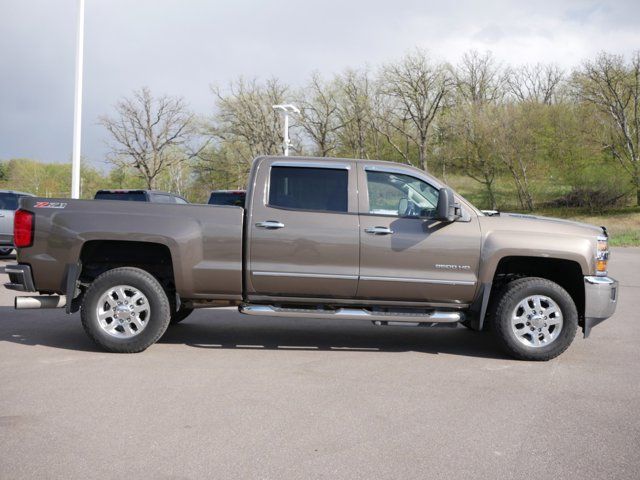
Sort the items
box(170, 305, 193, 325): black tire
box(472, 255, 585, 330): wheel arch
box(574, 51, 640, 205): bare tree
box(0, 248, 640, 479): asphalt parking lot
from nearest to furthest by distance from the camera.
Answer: box(0, 248, 640, 479): asphalt parking lot → box(472, 255, 585, 330): wheel arch → box(170, 305, 193, 325): black tire → box(574, 51, 640, 205): bare tree

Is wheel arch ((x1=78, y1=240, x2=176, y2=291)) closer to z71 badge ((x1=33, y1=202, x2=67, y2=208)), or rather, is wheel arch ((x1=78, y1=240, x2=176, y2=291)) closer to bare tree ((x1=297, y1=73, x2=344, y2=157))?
z71 badge ((x1=33, y1=202, x2=67, y2=208))

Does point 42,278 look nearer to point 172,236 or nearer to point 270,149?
point 172,236

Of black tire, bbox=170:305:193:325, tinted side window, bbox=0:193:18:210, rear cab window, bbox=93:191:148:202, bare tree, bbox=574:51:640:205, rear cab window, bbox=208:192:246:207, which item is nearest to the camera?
black tire, bbox=170:305:193:325

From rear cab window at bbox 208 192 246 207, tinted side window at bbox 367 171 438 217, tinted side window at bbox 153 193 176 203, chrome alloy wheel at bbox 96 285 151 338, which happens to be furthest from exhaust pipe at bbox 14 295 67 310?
tinted side window at bbox 153 193 176 203

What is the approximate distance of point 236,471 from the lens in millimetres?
3521

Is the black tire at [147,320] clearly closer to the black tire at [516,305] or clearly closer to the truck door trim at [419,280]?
the truck door trim at [419,280]

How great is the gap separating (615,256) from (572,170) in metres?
23.1

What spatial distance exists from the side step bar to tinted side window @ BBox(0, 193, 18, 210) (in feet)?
40.1

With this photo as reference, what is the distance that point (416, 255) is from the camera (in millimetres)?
6281

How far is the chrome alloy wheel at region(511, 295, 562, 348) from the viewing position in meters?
6.34

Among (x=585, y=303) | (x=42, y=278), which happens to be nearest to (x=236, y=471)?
(x=42, y=278)

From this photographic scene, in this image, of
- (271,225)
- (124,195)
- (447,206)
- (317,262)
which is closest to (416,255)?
(447,206)

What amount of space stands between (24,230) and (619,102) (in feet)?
137

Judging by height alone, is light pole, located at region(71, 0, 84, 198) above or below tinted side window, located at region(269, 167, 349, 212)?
above
